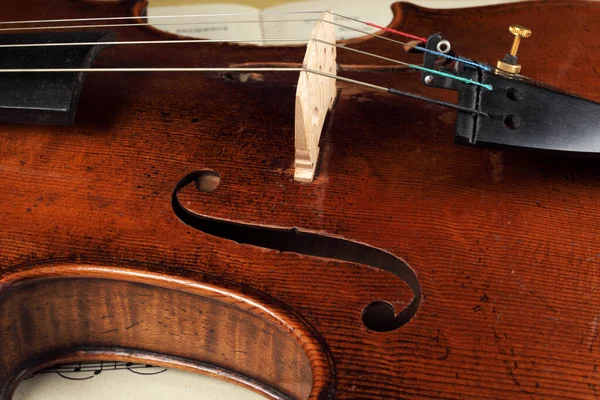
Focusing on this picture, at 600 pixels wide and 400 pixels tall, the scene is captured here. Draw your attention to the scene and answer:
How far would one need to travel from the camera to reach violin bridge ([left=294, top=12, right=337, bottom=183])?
0.79 meters

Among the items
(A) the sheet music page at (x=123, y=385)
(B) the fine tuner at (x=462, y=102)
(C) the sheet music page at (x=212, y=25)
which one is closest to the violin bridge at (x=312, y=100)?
(B) the fine tuner at (x=462, y=102)

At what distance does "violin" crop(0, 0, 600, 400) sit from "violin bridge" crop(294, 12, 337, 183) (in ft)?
0.03

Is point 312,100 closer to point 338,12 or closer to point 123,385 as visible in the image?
point 123,385

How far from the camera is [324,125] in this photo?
961mm

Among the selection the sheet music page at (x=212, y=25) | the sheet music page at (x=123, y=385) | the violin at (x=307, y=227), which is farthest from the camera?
the sheet music page at (x=212, y=25)

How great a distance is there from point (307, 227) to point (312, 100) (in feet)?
0.59

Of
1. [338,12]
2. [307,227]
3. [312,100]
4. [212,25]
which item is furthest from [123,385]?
[338,12]

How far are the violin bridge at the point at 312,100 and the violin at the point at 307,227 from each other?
0.01m

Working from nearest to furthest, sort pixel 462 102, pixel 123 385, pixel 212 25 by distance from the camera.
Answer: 1. pixel 462 102
2. pixel 123 385
3. pixel 212 25

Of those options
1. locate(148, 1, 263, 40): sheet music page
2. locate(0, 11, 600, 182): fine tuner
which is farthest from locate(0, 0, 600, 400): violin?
locate(148, 1, 263, 40): sheet music page

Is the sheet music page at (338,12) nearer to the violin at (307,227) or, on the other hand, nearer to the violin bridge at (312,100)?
the violin at (307,227)

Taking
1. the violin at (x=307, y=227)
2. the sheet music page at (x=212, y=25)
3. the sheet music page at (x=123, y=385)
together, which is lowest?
the sheet music page at (x=123, y=385)

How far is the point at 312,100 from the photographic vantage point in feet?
2.74

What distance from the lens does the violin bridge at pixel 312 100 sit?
2.60ft
